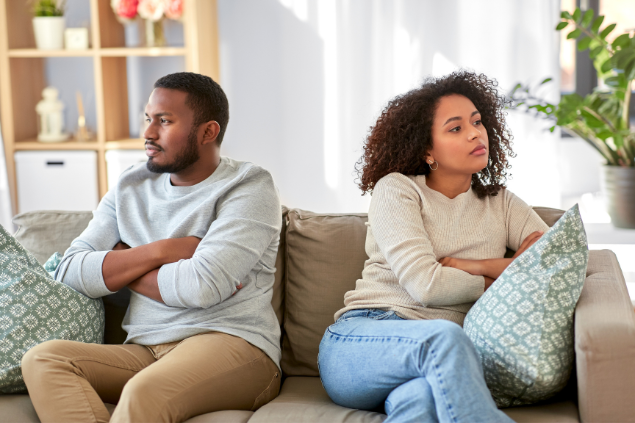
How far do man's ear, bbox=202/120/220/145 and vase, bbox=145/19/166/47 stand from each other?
1.73 m

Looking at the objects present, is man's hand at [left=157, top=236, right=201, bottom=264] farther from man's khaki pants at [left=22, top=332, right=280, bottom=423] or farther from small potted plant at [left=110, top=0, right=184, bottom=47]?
small potted plant at [left=110, top=0, right=184, bottom=47]

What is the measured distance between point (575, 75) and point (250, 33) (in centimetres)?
174

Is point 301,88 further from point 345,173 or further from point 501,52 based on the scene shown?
point 501,52

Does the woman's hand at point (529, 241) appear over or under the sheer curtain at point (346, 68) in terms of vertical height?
under

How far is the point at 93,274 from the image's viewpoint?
1615mm

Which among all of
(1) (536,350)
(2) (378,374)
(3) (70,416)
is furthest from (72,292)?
(1) (536,350)

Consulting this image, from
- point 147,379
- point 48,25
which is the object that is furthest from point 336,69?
point 147,379

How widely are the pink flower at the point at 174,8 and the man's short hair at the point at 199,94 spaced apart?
5.09 feet

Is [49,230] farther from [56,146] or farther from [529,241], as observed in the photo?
[56,146]

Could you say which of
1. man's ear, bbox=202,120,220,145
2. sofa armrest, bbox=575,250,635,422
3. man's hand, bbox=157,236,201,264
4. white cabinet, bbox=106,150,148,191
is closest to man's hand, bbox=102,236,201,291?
man's hand, bbox=157,236,201,264

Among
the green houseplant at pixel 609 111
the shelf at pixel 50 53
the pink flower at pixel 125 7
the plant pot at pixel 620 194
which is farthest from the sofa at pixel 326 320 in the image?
the pink flower at pixel 125 7

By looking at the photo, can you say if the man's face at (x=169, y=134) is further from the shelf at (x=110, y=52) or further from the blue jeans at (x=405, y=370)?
the shelf at (x=110, y=52)

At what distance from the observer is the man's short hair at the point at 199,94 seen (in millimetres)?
1713

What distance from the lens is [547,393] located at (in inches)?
53.1
